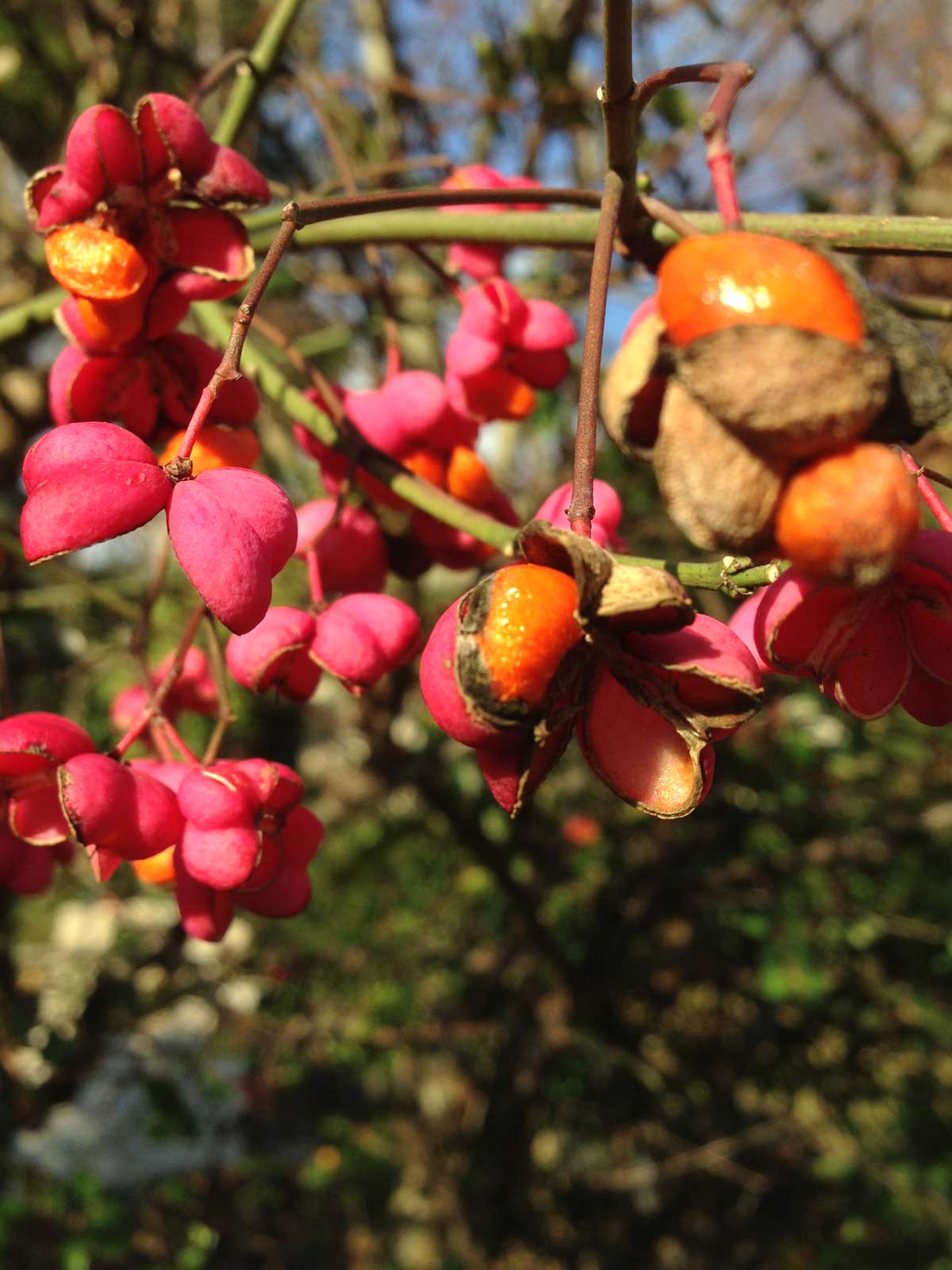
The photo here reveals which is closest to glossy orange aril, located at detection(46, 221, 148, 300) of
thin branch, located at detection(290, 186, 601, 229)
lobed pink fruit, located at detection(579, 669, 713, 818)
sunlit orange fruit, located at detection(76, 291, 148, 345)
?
sunlit orange fruit, located at detection(76, 291, 148, 345)

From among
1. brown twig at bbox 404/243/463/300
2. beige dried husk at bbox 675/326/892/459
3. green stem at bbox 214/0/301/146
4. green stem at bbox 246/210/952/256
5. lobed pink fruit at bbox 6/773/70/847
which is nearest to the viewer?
beige dried husk at bbox 675/326/892/459

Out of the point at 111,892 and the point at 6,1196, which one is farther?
the point at 111,892

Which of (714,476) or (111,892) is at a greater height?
(714,476)

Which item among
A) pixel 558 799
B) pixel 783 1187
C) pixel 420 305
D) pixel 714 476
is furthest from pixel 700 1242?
pixel 714 476

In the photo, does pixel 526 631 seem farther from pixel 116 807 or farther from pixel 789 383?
pixel 116 807

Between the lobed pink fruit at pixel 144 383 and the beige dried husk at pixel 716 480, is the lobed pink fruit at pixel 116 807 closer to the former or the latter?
the lobed pink fruit at pixel 144 383

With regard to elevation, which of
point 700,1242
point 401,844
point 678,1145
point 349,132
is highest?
point 349,132

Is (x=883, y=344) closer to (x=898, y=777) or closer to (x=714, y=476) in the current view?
(x=714, y=476)

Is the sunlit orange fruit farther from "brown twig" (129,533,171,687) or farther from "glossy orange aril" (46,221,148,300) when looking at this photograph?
"brown twig" (129,533,171,687)
